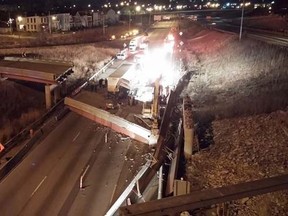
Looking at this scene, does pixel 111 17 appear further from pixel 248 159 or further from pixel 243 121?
pixel 248 159

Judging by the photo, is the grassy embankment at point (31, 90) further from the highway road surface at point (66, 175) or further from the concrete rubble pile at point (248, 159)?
the concrete rubble pile at point (248, 159)

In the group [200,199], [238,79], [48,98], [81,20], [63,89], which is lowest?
[48,98]

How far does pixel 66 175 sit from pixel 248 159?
1175 centimetres

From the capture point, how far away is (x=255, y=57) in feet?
140

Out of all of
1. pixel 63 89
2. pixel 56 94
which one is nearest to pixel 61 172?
pixel 56 94

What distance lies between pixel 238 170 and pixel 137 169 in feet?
25.2

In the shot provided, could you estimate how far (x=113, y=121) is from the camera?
3191 centimetres

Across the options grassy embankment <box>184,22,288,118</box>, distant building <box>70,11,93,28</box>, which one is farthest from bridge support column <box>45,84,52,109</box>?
distant building <box>70,11,93,28</box>

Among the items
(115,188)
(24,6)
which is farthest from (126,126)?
(24,6)

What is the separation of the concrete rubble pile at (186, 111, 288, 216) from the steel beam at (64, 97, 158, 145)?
5762 millimetres

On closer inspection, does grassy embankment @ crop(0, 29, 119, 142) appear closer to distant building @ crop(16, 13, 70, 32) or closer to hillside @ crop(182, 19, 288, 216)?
distant building @ crop(16, 13, 70, 32)

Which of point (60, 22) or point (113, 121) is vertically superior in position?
point (60, 22)

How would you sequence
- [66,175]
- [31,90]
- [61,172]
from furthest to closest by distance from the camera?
[31,90], [61,172], [66,175]

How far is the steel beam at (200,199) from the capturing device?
8516 mm
